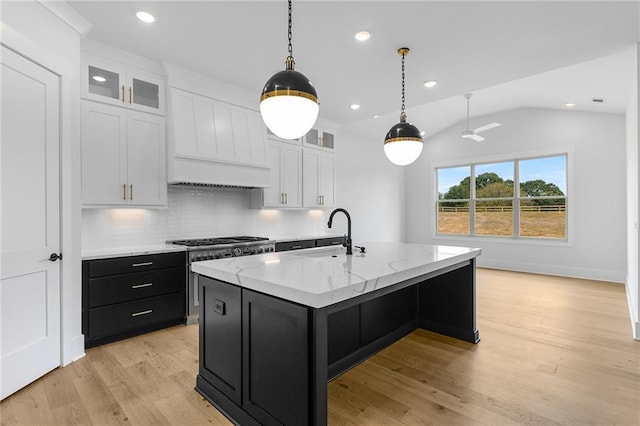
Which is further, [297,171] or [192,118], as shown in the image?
[297,171]

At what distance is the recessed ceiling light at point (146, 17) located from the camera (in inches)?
104

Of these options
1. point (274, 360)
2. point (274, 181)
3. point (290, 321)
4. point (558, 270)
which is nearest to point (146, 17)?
point (274, 181)

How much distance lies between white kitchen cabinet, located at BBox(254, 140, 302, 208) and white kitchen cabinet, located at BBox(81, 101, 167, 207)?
4.84ft

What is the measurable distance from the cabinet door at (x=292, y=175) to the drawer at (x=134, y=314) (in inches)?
84.2

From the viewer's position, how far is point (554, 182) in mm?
6289

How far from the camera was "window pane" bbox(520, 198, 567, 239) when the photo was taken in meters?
6.23

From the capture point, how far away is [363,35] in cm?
293

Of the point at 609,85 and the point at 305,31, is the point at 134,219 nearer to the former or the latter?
the point at 305,31

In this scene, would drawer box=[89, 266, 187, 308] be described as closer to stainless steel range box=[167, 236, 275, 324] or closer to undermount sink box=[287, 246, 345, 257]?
stainless steel range box=[167, 236, 275, 324]

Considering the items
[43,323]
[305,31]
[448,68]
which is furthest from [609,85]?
[43,323]

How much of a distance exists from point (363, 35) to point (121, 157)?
264 centimetres

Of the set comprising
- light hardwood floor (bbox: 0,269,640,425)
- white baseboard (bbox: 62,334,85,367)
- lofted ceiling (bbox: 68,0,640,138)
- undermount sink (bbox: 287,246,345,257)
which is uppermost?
lofted ceiling (bbox: 68,0,640,138)

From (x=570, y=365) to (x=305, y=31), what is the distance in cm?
356

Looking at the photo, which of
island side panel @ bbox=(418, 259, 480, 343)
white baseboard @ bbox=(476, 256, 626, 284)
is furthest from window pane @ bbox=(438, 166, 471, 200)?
island side panel @ bbox=(418, 259, 480, 343)
